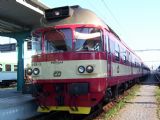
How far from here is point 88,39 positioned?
1083 cm

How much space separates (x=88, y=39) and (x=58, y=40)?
0.99 m

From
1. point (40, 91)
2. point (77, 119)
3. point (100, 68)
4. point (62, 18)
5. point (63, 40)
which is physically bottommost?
point (77, 119)

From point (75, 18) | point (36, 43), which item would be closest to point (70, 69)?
point (75, 18)

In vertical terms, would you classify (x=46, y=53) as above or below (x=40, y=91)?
above

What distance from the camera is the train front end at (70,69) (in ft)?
34.4

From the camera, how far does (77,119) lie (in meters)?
11.8

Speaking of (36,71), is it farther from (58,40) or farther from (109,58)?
(109,58)

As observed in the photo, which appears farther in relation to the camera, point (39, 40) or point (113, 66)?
point (113, 66)

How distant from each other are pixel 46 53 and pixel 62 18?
1.22m

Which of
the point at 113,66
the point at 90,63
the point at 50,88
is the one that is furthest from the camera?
the point at 113,66

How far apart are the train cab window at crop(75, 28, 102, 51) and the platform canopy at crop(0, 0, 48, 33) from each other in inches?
134

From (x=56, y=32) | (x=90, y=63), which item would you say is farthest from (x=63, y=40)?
(x=90, y=63)

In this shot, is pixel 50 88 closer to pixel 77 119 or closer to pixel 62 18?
pixel 77 119

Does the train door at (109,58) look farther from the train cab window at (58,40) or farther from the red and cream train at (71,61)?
the train cab window at (58,40)
